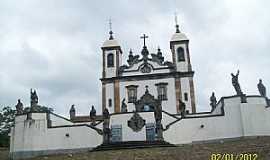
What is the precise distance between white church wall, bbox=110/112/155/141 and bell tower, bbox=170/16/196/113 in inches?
342

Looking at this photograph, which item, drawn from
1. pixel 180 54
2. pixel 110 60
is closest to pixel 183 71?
pixel 180 54

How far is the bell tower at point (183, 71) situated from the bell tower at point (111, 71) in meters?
5.80

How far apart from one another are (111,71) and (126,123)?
45.0 feet

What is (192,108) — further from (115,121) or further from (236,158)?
(236,158)

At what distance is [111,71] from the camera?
42.7m

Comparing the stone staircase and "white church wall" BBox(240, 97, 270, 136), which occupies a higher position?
"white church wall" BBox(240, 97, 270, 136)

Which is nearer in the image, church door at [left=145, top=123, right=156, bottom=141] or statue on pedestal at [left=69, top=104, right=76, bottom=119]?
church door at [left=145, top=123, right=156, bottom=141]

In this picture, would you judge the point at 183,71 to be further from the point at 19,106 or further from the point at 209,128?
the point at 19,106

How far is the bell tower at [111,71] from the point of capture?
40969 millimetres

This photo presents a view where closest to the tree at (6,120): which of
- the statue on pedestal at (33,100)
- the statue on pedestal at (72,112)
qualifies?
the statue on pedestal at (72,112)

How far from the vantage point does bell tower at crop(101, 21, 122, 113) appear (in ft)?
134

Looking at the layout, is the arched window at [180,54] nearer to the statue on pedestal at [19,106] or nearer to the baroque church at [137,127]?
the baroque church at [137,127]

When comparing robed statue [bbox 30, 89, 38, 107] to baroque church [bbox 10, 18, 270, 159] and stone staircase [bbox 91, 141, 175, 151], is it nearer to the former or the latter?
baroque church [bbox 10, 18, 270, 159]

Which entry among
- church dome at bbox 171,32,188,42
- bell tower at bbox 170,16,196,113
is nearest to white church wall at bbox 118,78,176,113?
bell tower at bbox 170,16,196,113
